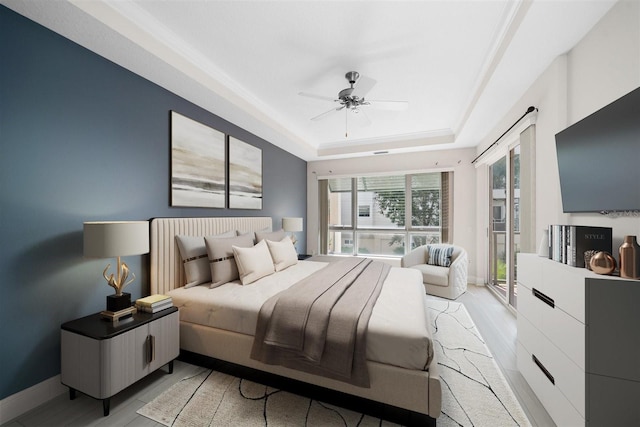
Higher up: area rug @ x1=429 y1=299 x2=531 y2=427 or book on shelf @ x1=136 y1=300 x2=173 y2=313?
book on shelf @ x1=136 y1=300 x2=173 y2=313

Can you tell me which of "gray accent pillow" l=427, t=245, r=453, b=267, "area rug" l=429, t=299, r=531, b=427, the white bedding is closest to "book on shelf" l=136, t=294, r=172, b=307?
the white bedding

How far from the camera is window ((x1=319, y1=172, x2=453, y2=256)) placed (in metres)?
5.10

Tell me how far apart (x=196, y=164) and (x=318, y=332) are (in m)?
2.38

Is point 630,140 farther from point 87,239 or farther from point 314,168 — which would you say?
point 314,168

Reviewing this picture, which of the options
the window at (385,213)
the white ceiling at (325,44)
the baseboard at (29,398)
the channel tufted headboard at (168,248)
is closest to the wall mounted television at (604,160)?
the white ceiling at (325,44)

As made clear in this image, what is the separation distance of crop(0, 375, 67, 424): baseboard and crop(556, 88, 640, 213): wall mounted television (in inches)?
150

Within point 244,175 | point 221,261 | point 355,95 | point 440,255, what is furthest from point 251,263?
point 440,255

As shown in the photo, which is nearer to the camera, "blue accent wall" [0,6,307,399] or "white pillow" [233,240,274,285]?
"blue accent wall" [0,6,307,399]

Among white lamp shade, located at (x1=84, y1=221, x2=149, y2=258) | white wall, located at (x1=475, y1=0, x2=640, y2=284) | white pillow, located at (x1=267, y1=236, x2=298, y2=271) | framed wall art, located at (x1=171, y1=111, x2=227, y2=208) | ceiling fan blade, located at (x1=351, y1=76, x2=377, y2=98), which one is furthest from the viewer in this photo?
white pillow, located at (x1=267, y1=236, x2=298, y2=271)

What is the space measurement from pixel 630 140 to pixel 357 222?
15.2ft

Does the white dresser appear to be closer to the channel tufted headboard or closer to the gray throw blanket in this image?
the gray throw blanket

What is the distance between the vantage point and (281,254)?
125 inches

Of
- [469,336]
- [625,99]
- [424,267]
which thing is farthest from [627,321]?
[424,267]

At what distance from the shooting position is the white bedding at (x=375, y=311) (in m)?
1.55
